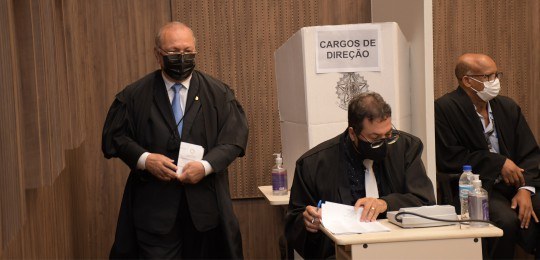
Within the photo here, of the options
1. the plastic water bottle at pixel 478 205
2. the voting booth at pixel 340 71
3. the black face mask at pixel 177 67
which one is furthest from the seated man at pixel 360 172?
the black face mask at pixel 177 67

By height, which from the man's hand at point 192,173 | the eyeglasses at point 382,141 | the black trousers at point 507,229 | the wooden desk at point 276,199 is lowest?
the black trousers at point 507,229

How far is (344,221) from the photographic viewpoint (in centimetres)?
327

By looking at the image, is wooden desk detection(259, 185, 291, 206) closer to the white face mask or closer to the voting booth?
the voting booth

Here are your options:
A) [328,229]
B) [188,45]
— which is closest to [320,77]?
[188,45]

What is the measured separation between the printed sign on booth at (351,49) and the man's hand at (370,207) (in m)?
1.13

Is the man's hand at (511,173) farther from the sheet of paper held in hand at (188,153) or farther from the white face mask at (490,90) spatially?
the sheet of paper held in hand at (188,153)

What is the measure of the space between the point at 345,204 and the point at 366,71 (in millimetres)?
1017

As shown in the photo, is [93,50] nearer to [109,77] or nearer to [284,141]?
[109,77]

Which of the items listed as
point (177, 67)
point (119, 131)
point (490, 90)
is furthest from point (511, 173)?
point (119, 131)

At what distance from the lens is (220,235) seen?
165 inches

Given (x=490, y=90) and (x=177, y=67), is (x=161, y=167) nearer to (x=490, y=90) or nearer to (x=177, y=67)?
(x=177, y=67)

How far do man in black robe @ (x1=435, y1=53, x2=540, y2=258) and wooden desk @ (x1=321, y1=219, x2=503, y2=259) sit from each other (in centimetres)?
183

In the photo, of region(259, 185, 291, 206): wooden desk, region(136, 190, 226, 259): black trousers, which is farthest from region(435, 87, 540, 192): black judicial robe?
region(136, 190, 226, 259): black trousers

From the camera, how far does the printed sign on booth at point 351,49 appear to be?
430 centimetres
